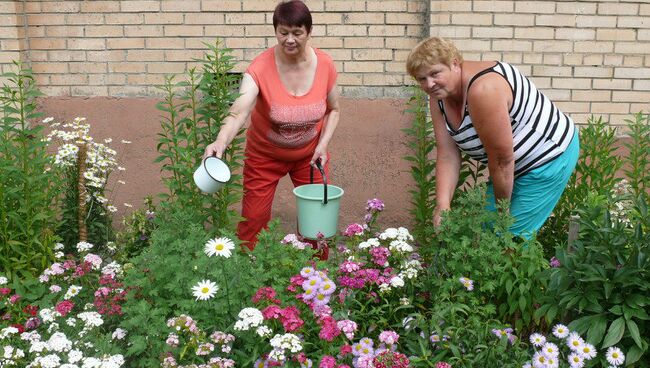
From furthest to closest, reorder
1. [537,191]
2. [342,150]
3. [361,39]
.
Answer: [342,150]
[361,39]
[537,191]

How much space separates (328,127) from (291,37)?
649mm

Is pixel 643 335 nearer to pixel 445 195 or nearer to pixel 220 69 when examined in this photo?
pixel 445 195

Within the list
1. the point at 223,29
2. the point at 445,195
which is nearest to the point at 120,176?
the point at 223,29

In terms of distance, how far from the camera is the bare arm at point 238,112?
10.3 ft

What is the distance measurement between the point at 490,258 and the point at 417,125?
51.8 inches

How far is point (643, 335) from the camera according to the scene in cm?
248

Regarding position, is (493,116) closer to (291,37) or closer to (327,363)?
(291,37)

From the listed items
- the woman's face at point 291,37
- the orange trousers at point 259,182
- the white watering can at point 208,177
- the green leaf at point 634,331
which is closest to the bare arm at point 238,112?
the white watering can at point 208,177

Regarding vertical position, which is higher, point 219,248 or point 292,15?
point 292,15

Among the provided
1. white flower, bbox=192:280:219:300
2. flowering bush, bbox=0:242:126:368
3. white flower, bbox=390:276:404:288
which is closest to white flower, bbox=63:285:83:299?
flowering bush, bbox=0:242:126:368

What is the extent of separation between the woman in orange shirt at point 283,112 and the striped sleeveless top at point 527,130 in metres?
0.78

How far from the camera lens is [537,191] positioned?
120 inches

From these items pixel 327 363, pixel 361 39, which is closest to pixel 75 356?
pixel 327 363

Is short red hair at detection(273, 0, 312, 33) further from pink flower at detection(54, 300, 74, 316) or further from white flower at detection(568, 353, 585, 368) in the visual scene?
white flower at detection(568, 353, 585, 368)
